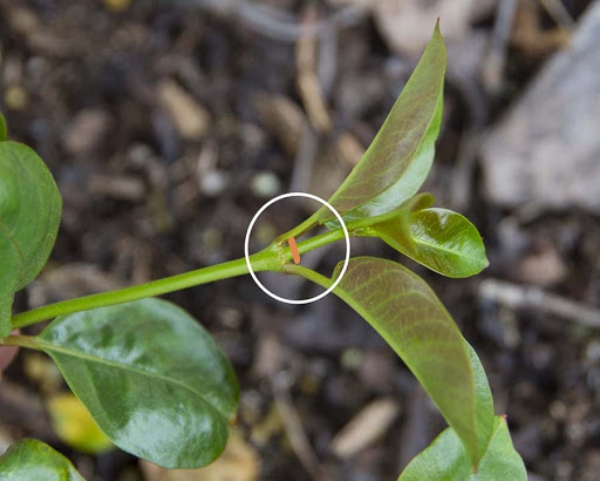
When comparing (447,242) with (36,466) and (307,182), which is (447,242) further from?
(307,182)

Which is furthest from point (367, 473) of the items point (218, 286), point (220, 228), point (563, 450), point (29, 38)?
point (29, 38)

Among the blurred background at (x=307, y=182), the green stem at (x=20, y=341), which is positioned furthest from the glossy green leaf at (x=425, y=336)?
the blurred background at (x=307, y=182)

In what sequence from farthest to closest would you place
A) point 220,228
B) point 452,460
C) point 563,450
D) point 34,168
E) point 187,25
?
1. point 187,25
2. point 220,228
3. point 563,450
4. point 452,460
5. point 34,168

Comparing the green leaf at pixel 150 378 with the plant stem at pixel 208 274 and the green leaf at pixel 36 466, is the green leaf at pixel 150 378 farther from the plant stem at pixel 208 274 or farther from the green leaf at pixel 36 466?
the plant stem at pixel 208 274

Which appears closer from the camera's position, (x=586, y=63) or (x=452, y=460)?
(x=452, y=460)

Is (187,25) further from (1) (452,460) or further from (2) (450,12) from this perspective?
(1) (452,460)

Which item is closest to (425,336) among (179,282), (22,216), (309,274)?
(309,274)
